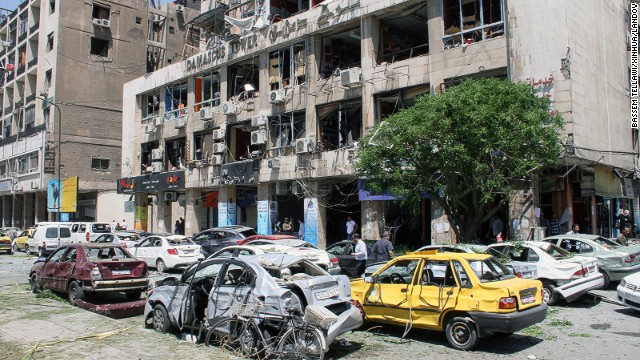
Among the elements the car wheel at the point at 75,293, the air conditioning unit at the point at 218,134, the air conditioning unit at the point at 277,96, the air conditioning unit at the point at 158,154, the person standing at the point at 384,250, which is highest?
Answer: the air conditioning unit at the point at 277,96

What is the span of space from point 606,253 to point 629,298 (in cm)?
327

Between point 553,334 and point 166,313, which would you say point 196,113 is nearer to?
point 166,313

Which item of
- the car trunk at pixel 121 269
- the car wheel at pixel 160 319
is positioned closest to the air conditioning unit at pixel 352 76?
the car trunk at pixel 121 269

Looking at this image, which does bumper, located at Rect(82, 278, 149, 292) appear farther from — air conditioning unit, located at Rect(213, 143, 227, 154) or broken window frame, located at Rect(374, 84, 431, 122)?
air conditioning unit, located at Rect(213, 143, 227, 154)

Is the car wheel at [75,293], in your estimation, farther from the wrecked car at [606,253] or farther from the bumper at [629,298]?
the wrecked car at [606,253]

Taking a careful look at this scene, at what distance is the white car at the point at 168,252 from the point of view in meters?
19.4

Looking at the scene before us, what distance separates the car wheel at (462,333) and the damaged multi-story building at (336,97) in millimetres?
10793

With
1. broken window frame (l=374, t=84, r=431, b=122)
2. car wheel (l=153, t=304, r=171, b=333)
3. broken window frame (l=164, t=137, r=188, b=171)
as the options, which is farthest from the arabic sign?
car wheel (l=153, t=304, r=171, b=333)

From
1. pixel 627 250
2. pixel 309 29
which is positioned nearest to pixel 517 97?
pixel 627 250

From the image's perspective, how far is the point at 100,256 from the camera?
1362 cm

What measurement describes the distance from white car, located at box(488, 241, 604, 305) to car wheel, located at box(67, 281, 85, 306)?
1029 cm

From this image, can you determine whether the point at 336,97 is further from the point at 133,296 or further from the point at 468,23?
the point at 133,296

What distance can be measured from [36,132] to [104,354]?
1800 inches

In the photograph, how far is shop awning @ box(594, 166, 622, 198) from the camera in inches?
821
